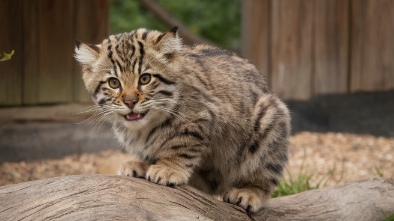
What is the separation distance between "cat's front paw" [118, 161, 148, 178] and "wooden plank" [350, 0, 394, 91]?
17.5 feet

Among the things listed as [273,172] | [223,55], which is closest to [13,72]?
[223,55]

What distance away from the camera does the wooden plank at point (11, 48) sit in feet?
24.1

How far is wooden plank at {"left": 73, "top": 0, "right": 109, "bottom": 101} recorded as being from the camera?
26.1 ft

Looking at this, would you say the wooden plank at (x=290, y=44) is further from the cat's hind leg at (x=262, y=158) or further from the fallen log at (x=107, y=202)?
the fallen log at (x=107, y=202)

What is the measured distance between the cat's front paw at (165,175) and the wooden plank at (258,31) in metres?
4.90

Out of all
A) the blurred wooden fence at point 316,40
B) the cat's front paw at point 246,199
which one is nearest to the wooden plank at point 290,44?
the blurred wooden fence at point 316,40

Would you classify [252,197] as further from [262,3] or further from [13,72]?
[262,3]

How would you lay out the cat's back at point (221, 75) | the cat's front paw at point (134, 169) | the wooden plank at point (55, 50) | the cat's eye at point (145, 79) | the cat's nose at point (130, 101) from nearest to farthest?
the cat's nose at point (130, 101)
the cat's eye at point (145, 79)
the cat's front paw at point (134, 169)
the cat's back at point (221, 75)
the wooden plank at point (55, 50)

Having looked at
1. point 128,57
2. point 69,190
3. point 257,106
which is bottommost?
point 69,190

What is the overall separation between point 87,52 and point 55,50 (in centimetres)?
335

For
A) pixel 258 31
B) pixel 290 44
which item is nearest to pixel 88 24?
pixel 258 31

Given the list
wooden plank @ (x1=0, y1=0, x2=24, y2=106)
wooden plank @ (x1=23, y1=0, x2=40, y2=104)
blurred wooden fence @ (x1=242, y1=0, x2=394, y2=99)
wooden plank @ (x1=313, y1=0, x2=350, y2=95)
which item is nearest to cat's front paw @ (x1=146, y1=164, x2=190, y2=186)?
wooden plank @ (x1=0, y1=0, x2=24, y2=106)

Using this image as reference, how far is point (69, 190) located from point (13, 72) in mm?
3749

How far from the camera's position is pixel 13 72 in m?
7.51
